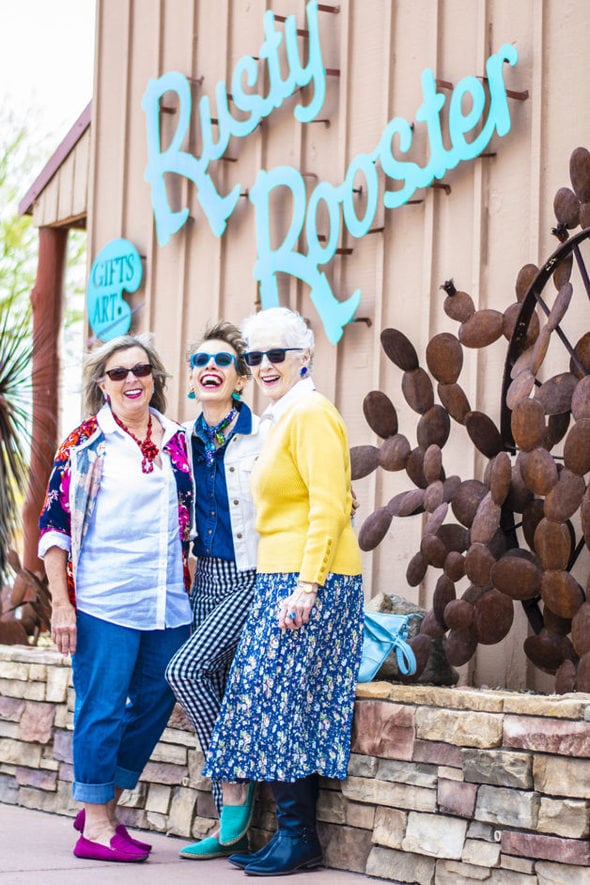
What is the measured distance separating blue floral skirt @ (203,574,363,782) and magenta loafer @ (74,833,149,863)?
37 cm

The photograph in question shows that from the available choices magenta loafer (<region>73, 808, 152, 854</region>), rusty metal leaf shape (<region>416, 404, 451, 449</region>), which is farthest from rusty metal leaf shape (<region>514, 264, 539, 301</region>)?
magenta loafer (<region>73, 808, 152, 854</region>)

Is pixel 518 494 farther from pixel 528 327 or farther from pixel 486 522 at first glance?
pixel 528 327

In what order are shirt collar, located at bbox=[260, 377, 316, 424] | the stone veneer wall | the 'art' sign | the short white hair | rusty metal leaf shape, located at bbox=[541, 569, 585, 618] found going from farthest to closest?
1. the 'art' sign
2. the short white hair
3. shirt collar, located at bbox=[260, 377, 316, 424]
4. rusty metal leaf shape, located at bbox=[541, 569, 585, 618]
5. the stone veneer wall

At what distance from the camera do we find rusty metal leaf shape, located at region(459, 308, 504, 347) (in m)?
4.25

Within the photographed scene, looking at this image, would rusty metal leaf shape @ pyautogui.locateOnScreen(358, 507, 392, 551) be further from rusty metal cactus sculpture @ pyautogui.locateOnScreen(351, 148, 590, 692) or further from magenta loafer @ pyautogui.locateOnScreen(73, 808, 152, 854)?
magenta loafer @ pyautogui.locateOnScreen(73, 808, 152, 854)

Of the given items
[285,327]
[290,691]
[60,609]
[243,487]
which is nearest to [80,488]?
[60,609]

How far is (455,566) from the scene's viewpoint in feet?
13.5

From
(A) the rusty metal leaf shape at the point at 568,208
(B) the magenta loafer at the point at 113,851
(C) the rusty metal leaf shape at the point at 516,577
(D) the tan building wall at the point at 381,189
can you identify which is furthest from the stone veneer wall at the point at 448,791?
(A) the rusty metal leaf shape at the point at 568,208

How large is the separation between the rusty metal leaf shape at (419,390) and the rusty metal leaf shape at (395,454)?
5.1 inches

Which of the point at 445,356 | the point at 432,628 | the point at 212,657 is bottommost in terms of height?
the point at 212,657

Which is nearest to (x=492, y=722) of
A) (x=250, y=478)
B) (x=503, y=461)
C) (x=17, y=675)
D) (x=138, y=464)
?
(x=503, y=461)

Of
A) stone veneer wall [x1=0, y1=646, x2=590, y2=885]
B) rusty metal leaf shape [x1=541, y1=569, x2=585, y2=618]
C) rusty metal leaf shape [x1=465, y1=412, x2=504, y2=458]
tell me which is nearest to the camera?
stone veneer wall [x1=0, y1=646, x2=590, y2=885]

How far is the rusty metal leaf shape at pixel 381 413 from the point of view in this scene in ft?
15.1

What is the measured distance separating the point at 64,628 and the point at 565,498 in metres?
1.59
